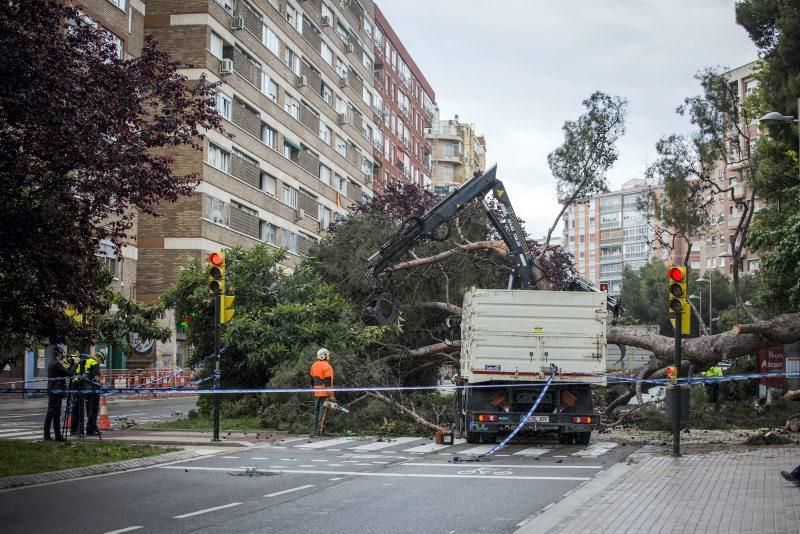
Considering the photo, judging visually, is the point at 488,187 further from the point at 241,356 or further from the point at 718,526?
the point at 718,526

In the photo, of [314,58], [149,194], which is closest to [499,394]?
[149,194]

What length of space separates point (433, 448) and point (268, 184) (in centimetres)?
3772

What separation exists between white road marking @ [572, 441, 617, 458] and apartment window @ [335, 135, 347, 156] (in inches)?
1933

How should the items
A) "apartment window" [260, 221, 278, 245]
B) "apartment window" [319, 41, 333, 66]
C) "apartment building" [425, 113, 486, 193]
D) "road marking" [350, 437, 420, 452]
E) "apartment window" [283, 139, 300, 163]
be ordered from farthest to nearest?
"apartment building" [425, 113, 486, 193]
"apartment window" [319, 41, 333, 66]
"apartment window" [283, 139, 300, 163]
"apartment window" [260, 221, 278, 245]
"road marking" [350, 437, 420, 452]

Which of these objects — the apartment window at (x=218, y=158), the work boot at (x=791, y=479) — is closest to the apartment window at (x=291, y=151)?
the apartment window at (x=218, y=158)

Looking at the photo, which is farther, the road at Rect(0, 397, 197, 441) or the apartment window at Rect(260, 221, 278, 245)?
the apartment window at Rect(260, 221, 278, 245)

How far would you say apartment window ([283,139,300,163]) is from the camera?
5659cm

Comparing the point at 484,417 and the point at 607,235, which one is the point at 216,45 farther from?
the point at 607,235

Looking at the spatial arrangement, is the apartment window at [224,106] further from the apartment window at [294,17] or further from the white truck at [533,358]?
the white truck at [533,358]

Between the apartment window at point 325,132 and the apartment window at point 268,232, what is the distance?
10659 millimetres

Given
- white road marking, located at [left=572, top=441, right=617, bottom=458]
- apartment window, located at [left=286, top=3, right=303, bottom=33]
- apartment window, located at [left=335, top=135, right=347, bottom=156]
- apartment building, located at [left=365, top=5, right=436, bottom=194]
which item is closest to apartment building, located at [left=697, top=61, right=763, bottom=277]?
apartment building, located at [left=365, top=5, right=436, bottom=194]

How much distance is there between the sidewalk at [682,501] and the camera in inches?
349

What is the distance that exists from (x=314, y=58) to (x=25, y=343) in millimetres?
46987

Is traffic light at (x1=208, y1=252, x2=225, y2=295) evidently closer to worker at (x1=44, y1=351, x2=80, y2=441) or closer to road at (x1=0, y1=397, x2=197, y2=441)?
worker at (x1=44, y1=351, x2=80, y2=441)
